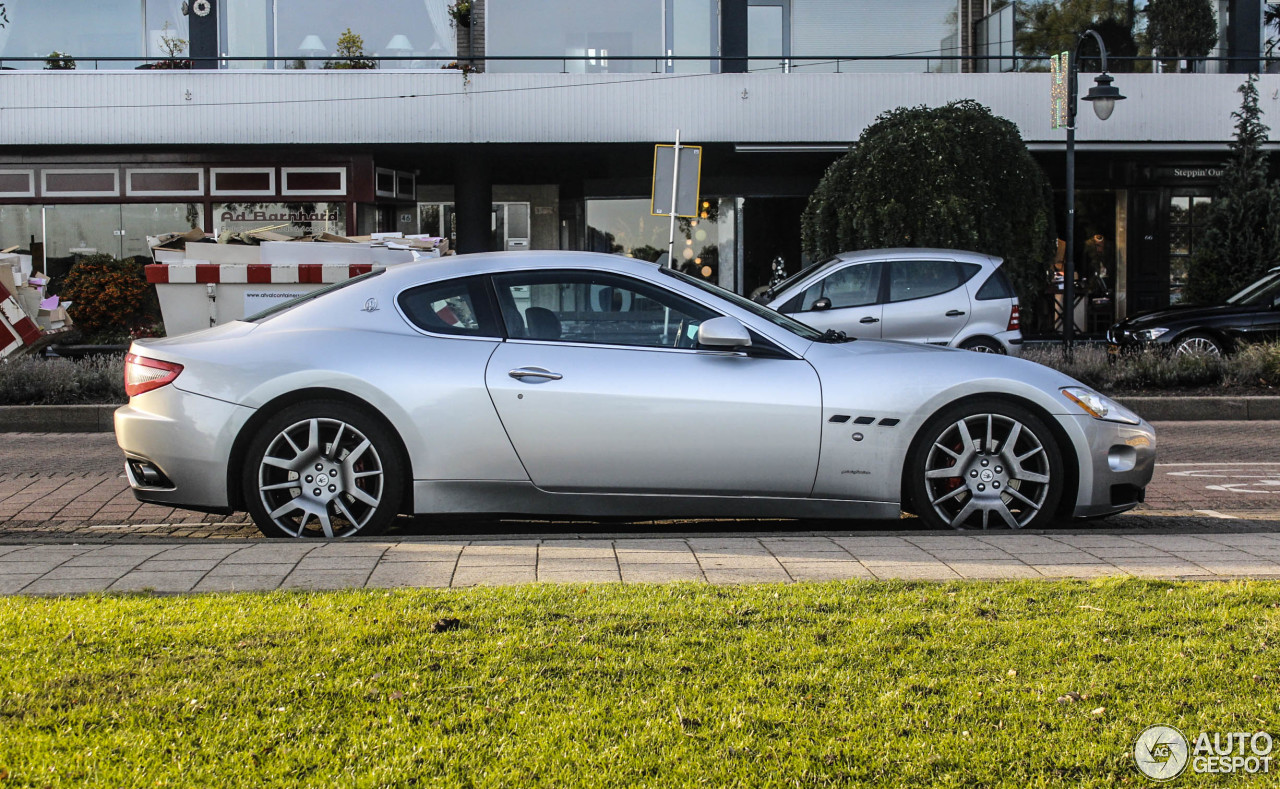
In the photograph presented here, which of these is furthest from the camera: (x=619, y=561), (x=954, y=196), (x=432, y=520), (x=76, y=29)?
(x=76, y=29)

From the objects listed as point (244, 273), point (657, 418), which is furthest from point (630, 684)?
point (244, 273)

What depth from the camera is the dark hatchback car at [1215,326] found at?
1612 centimetres

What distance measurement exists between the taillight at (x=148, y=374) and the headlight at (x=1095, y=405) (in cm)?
421

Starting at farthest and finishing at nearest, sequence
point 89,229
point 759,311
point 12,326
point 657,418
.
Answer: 1. point 89,229
2. point 12,326
3. point 759,311
4. point 657,418

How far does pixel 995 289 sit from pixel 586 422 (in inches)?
394

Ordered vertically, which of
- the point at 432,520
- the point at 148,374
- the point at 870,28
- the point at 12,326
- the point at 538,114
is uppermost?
the point at 870,28

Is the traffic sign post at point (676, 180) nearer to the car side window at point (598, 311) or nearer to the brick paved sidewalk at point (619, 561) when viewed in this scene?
the car side window at point (598, 311)

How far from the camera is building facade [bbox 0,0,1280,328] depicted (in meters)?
23.1

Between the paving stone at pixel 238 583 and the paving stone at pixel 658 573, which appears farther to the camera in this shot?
the paving stone at pixel 658 573

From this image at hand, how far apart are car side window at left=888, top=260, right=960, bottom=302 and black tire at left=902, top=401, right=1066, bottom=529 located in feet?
28.7

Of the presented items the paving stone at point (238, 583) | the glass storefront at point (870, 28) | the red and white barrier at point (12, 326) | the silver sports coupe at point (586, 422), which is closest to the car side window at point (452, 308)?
the silver sports coupe at point (586, 422)

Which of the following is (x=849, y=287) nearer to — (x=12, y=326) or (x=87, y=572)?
(x=12, y=326)

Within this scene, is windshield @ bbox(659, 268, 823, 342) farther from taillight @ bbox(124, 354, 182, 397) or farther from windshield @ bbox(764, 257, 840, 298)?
windshield @ bbox(764, 257, 840, 298)

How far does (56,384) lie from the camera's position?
12.4m
